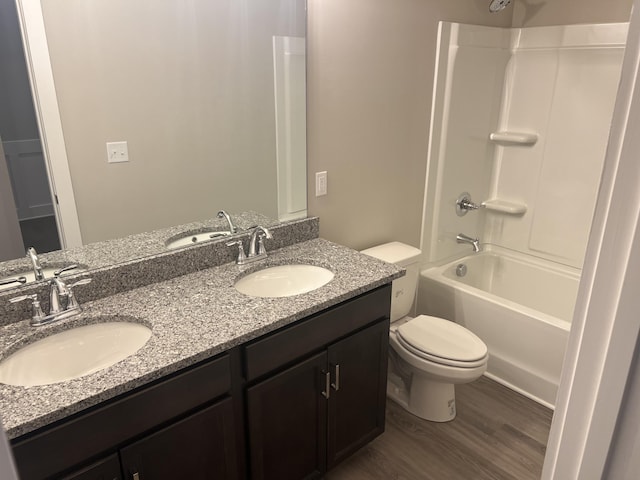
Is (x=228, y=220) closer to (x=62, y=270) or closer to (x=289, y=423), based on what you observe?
(x=62, y=270)

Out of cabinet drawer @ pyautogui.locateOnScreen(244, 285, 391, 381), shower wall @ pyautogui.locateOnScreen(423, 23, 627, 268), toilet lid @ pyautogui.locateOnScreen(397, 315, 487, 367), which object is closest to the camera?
cabinet drawer @ pyautogui.locateOnScreen(244, 285, 391, 381)

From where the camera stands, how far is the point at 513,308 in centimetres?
247

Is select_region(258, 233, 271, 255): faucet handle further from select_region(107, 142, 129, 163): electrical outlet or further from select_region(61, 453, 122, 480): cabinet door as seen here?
select_region(61, 453, 122, 480): cabinet door

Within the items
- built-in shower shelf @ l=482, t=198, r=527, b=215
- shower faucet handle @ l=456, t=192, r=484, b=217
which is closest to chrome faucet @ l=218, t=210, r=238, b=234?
shower faucet handle @ l=456, t=192, r=484, b=217

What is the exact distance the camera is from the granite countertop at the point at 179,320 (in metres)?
1.10

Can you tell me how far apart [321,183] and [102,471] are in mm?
1401

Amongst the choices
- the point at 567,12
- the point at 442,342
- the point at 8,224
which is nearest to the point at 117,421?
the point at 8,224

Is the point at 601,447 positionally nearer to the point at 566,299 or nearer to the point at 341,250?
the point at 341,250

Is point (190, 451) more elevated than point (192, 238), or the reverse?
point (192, 238)

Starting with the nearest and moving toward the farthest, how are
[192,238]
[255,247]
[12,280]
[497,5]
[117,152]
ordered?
[12,280], [117,152], [192,238], [255,247], [497,5]

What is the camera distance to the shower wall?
2549 millimetres

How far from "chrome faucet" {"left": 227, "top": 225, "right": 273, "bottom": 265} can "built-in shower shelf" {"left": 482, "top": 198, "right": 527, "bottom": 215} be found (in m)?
1.71

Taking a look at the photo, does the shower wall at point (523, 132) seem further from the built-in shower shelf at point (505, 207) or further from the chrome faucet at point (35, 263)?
the chrome faucet at point (35, 263)

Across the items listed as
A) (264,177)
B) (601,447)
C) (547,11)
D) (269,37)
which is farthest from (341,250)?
(547,11)
